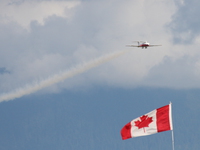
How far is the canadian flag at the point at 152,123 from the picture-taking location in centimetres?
10638

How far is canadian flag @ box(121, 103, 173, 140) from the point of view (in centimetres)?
10638

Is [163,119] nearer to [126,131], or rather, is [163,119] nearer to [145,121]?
[145,121]

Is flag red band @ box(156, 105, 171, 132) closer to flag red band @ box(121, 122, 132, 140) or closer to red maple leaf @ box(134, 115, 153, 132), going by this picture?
red maple leaf @ box(134, 115, 153, 132)

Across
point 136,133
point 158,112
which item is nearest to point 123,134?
point 136,133

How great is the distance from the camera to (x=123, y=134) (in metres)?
111

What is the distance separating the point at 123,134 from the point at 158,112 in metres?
9.69

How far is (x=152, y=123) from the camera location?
10812cm

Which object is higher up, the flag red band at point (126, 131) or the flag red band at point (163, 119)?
Answer: the flag red band at point (163, 119)

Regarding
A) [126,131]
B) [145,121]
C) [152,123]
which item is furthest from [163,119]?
[126,131]

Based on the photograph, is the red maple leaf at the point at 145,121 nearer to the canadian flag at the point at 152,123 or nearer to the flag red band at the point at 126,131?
the canadian flag at the point at 152,123

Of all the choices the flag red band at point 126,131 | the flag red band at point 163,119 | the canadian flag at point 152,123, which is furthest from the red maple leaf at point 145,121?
the flag red band at point 126,131

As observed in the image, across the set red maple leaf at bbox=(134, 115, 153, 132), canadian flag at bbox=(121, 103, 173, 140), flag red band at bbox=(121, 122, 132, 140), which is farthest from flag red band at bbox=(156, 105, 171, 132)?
flag red band at bbox=(121, 122, 132, 140)

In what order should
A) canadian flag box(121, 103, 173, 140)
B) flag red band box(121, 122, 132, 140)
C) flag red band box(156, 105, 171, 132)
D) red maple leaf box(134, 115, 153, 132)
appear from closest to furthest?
flag red band box(156, 105, 171, 132) < canadian flag box(121, 103, 173, 140) < red maple leaf box(134, 115, 153, 132) < flag red band box(121, 122, 132, 140)

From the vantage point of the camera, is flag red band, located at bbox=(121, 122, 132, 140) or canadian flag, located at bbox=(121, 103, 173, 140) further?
flag red band, located at bbox=(121, 122, 132, 140)
